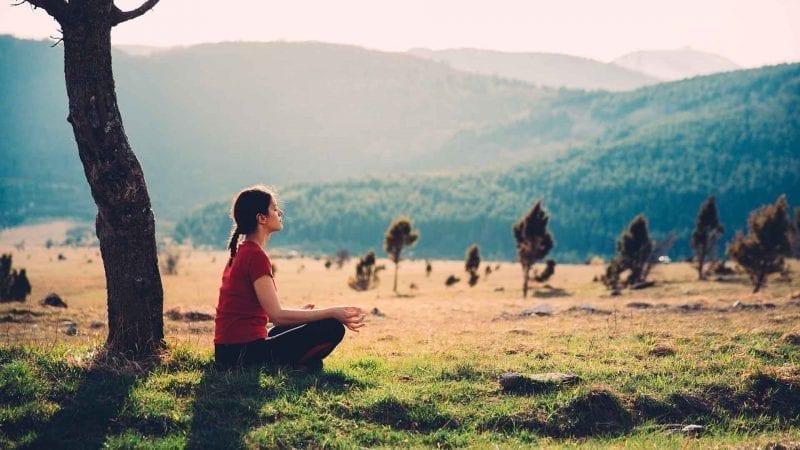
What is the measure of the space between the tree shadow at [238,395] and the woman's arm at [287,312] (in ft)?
2.31

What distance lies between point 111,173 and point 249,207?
197 cm

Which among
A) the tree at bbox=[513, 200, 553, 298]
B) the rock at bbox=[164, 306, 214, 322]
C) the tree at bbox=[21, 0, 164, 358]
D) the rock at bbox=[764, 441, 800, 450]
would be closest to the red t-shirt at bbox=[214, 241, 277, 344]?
the tree at bbox=[21, 0, 164, 358]

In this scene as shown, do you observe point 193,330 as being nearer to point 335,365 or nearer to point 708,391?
point 335,365

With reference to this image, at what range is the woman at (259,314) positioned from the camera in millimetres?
7074

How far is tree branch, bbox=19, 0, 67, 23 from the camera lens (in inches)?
296

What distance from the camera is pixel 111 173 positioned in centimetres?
787

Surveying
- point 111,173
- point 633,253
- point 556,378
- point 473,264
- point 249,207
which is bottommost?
point 473,264

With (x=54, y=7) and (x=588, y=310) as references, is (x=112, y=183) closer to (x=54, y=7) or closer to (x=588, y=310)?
(x=54, y=7)

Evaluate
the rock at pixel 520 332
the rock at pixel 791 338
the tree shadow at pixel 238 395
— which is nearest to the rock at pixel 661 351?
the rock at pixel 791 338

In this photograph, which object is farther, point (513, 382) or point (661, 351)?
point (661, 351)

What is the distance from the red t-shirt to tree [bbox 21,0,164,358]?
51.8 inches

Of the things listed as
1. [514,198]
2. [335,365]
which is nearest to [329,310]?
[335,365]

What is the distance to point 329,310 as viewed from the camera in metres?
7.29

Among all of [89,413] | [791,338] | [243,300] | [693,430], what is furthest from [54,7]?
[791,338]
